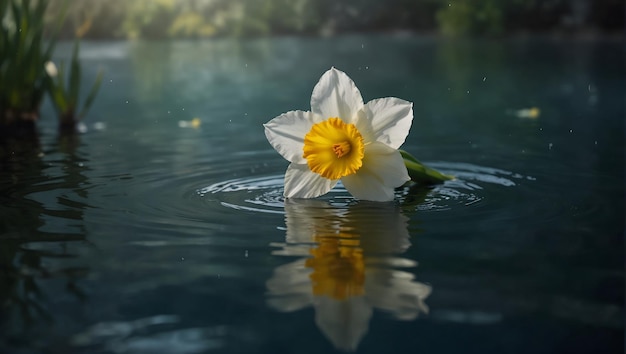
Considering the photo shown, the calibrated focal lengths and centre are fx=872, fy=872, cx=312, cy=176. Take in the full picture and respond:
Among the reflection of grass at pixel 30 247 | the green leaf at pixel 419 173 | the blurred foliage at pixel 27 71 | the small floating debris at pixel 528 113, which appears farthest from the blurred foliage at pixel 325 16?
the reflection of grass at pixel 30 247

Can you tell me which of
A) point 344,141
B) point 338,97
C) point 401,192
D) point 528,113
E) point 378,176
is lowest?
point 528,113

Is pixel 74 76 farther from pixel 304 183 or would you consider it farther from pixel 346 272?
pixel 346 272

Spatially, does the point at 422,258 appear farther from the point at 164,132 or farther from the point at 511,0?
the point at 511,0

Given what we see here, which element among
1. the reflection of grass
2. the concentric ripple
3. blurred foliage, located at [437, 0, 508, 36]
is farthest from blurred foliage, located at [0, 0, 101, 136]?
blurred foliage, located at [437, 0, 508, 36]

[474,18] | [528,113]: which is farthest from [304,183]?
[474,18]

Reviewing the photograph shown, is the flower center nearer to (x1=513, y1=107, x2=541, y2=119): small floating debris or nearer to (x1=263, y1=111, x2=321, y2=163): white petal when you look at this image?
(x1=263, y1=111, x2=321, y2=163): white petal

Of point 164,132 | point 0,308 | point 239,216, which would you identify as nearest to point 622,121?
point 164,132

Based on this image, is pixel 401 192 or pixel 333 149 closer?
pixel 333 149

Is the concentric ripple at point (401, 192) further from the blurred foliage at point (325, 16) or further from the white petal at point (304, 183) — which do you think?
the blurred foliage at point (325, 16)
